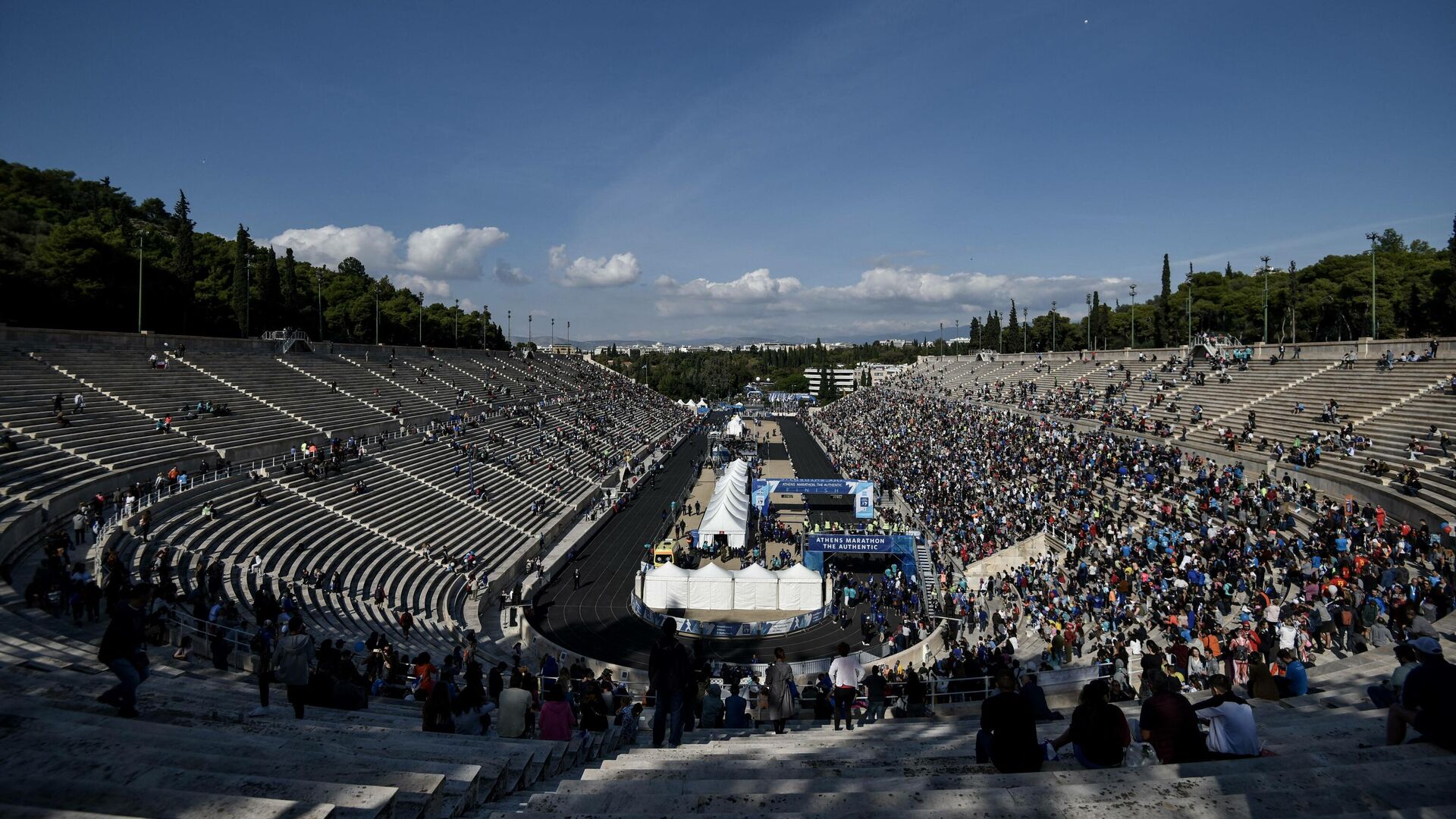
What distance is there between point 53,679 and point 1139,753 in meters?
10.1

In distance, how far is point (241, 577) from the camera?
55.4 ft

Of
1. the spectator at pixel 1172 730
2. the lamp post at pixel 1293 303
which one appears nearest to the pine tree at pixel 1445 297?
the lamp post at pixel 1293 303

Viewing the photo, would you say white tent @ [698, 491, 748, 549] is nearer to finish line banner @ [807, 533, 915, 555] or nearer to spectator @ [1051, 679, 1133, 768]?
finish line banner @ [807, 533, 915, 555]

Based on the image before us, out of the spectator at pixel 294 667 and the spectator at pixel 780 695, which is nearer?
the spectator at pixel 294 667

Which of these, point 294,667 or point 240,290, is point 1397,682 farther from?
→ point 240,290

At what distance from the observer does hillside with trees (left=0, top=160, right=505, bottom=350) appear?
123 feet

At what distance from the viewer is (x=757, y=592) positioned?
22.3m

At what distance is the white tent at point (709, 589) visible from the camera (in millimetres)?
22391

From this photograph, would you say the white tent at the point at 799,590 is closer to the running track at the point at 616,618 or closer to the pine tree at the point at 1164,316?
the running track at the point at 616,618

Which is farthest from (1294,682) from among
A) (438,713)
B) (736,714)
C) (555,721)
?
(438,713)

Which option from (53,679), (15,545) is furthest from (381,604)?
(53,679)

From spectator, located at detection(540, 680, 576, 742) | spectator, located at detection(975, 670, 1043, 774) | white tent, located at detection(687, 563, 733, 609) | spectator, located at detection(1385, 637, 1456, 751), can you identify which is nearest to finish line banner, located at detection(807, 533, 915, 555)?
white tent, located at detection(687, 563, 733, 609)

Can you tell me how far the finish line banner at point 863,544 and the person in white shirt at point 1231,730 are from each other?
66.0 ft

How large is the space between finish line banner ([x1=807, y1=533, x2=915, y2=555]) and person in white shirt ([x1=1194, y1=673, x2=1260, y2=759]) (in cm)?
2013
